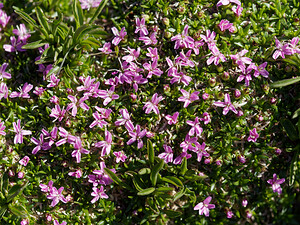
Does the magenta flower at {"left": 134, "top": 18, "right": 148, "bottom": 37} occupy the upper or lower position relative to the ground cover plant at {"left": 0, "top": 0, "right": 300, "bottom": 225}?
upper

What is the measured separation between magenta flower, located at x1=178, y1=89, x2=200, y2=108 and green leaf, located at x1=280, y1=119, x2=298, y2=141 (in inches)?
41.4

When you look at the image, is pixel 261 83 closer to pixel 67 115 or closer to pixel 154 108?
pixel 154 108

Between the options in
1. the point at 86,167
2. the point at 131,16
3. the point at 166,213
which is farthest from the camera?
the point at 131,16

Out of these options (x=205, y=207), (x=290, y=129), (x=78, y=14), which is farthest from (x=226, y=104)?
(x=78, y=14)

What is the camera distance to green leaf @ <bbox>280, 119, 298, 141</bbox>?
11.5 feet

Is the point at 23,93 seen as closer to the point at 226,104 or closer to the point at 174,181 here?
the point at 174,181

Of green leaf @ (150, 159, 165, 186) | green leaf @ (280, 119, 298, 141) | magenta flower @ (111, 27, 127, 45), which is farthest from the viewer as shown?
magenta flower @ (111, 27, 127, 45)

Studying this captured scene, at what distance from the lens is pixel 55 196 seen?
3559mm

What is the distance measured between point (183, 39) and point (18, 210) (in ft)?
9.01

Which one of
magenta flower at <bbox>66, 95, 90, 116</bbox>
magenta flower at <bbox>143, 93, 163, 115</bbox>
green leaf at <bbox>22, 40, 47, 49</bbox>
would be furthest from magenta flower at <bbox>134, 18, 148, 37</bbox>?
green leaf at <bbox>22, 40, 47, 49</bbox>

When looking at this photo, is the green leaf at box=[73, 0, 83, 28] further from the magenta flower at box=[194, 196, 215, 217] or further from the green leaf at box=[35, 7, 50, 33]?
the magenta flower at box=[194, 196, 215, 217]

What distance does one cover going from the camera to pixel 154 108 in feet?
11.9

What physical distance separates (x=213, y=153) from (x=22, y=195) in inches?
90.5

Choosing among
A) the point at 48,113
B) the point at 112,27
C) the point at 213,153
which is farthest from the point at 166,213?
the point at 112,27
